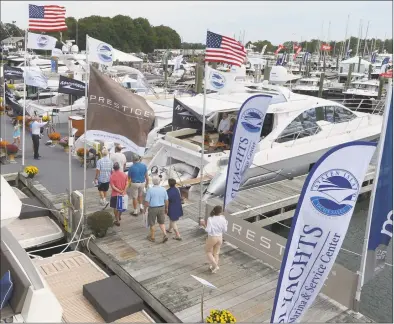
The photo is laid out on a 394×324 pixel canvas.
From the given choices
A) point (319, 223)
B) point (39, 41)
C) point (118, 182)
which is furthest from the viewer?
point (39, 41)

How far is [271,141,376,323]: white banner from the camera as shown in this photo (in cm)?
526

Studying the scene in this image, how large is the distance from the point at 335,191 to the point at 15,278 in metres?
3.73

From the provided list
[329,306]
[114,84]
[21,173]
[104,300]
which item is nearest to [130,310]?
[104,300]

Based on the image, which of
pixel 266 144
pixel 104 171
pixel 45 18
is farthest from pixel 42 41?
pixel 266 144

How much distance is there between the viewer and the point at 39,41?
43.1 feet

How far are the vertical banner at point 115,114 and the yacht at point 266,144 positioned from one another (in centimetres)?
324

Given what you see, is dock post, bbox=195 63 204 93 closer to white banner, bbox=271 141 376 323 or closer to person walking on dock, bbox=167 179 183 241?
person walking on dock, bbox=167 179 183 241

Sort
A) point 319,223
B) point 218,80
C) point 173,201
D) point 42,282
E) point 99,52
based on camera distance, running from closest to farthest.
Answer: point 42,282, point 319,223, point 173,201, point 99,52, point 218,80

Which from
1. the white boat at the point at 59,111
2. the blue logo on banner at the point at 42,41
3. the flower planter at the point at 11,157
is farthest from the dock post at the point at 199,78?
the flower planter at the point at 11,157

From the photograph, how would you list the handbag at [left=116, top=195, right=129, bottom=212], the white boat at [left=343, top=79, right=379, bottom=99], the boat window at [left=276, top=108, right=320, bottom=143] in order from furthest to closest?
1. the white boat at [left=343, top=79, right=379, bottom=99]
2. the boat window at [left=276, top=108, right=320, bottom=143]
3. the handbag at [left=116, top=195, right=129, bottom=212]

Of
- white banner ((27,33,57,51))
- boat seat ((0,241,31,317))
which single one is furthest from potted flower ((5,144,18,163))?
boat seat ((0,241,31,317))

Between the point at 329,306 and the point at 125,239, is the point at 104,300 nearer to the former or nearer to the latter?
the point at 125,239

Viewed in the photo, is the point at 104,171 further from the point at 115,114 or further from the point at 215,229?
the point at 215,229

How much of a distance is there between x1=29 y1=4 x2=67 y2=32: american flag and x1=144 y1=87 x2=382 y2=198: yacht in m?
4.15
